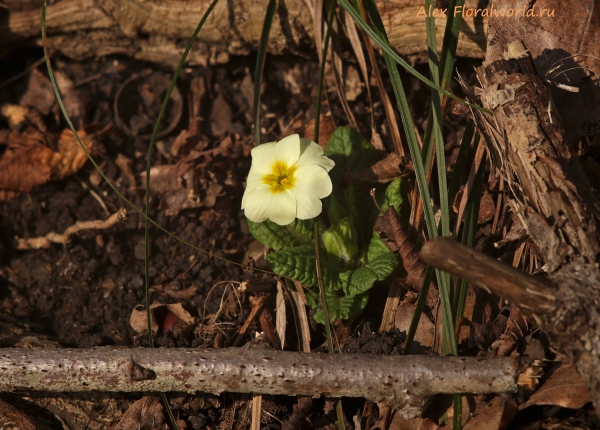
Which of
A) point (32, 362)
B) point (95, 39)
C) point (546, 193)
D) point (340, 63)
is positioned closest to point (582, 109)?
point (546, 193)

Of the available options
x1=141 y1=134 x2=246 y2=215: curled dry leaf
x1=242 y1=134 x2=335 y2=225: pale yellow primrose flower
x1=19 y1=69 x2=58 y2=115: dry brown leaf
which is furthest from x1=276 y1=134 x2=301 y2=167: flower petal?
x1=19 y1=69 x2=58 y2=115: dry brown leaf

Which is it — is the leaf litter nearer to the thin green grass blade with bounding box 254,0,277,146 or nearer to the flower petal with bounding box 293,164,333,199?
the flower petal with bounding box 293,164,333,199

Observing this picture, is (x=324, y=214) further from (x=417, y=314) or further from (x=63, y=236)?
(x=63, y=236)

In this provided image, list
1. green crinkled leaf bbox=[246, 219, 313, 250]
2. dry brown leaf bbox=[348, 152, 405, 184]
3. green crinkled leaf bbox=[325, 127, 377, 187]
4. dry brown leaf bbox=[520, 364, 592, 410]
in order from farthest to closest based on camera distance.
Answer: green crinkled leaf bbox=[325, 127, 377, 187]
green crinkled leaf bbox=[246, 219, 313, 250]
dry brown leaf bbox=[348, 152, 405, 184]
dry brown leaf bbox=[520, 364, 592, 410]

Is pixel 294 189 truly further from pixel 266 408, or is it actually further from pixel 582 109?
pixel 582 109

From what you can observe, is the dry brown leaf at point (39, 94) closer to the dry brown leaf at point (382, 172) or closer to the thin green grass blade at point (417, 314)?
the dry brown leaf at point (382, 172)
